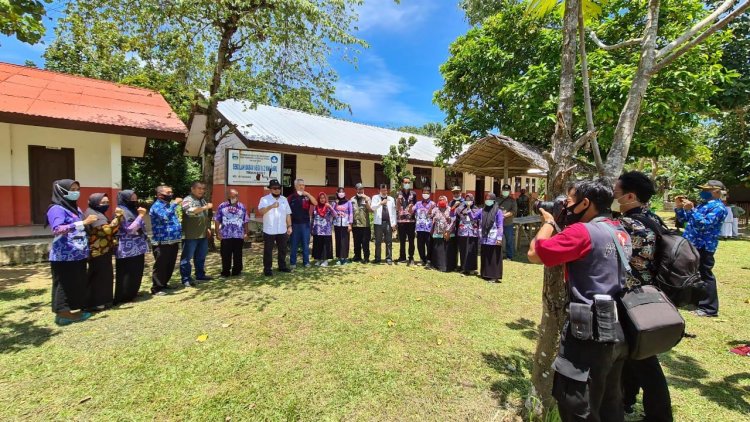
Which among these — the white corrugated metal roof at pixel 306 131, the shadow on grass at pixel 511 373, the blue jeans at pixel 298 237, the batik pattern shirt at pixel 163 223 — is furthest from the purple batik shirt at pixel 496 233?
the white corrugated metal roof at pixel 306 131

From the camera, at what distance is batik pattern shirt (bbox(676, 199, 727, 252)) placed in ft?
15.9

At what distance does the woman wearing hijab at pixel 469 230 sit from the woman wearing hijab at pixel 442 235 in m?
0.20

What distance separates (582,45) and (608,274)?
1.80 metres

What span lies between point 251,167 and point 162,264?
5.36 metres

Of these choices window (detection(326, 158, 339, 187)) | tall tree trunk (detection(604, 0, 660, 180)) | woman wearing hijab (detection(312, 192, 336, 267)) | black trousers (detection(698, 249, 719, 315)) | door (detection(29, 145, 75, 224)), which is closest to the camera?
tall tree trunk (detection(604, 0, 660, 180))

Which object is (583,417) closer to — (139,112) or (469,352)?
(469,352)

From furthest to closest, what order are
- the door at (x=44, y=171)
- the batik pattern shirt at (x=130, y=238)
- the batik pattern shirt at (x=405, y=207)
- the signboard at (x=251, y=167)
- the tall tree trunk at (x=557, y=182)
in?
1. the signboard at (x=251, y=167)
2. the door at (x=44, y=171)
3. the batik pattern shirt at (x=405, y=207)
4. the batik pattern shirt at (x=130, y=238)
5. the tall tree trunk at (x=557, y=182)

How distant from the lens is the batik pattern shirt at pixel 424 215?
7602 millimetres

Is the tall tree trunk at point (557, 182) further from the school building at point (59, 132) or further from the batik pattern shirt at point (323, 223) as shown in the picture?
the school building at point (59, 132)

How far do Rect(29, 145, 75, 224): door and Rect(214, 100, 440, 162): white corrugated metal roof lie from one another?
14.7 ft

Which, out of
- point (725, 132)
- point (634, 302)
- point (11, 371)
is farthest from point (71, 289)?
point (725, 132)

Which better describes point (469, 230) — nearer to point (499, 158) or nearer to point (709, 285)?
point (709, 285)

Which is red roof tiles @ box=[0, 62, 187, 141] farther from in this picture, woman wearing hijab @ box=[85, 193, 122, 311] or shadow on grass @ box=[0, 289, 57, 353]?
woman wearing hijab @ box=[85, 193, 122, 311]

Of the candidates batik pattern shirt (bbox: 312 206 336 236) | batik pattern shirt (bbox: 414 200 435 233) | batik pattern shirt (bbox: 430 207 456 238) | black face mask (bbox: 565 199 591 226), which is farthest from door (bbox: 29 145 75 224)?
black face mask (bbox: 565 199 591 226)
